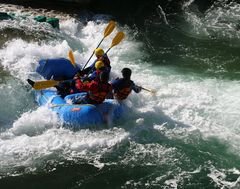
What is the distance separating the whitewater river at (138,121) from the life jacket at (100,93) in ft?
1.86

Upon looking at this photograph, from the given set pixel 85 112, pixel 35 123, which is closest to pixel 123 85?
pixel 85 112

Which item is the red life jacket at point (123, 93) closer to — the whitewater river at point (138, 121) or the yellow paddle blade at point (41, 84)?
the whitewater river at point (138, 121)

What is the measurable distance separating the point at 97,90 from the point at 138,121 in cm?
101


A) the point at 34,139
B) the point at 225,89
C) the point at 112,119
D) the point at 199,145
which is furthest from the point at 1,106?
the point at 225,89

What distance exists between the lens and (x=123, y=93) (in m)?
7.92

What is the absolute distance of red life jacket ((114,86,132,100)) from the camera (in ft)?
25.8

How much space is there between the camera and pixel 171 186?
652 centimetres

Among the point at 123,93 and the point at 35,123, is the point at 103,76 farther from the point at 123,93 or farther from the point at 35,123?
the point at 35,123

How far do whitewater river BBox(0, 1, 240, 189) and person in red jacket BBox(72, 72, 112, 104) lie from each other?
565 millimetres

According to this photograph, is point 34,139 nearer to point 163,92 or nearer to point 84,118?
point 84,118

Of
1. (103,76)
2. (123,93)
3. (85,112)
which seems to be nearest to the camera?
(103,76)

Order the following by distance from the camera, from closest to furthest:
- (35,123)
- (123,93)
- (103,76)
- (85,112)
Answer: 1. (103,76)
2. (85,112)
3. (35,123)
4. (123,93)

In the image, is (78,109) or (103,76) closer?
(103,76)

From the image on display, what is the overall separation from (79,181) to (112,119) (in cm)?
167
